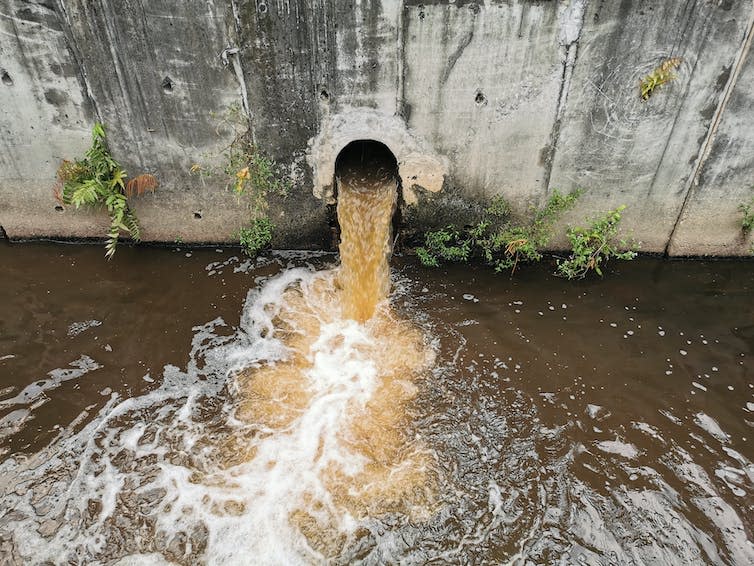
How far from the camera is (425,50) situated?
525 centimetres

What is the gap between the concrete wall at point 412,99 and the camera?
202 inches

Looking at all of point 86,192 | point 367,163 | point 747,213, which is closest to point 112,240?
point 86,192

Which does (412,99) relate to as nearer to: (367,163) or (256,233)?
(367,163)

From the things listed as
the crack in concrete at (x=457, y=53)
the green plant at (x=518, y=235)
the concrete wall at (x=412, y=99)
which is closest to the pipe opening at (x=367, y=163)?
the concrete wall at (x=412, y=99)

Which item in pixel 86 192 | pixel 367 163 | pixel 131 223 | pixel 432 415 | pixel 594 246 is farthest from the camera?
pixel 367 163

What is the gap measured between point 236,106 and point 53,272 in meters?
3.01

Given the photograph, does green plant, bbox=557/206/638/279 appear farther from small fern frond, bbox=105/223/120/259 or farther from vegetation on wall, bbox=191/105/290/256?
small fern frond, bbox=105/223/120/259

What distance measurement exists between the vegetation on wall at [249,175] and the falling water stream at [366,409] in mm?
384

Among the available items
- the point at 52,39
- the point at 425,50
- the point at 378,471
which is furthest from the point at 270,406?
the point at 52,39

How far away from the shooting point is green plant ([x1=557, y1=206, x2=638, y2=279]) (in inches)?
244

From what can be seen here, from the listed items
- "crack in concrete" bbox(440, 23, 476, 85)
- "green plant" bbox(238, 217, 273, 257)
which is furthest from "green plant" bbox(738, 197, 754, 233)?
"green plant" bbox(238, 217, 273, 257)

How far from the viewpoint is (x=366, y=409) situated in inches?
199

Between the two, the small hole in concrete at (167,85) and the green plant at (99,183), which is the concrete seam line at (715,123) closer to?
the small hole in concrete at (167,85)

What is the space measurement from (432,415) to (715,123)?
4.20 meters
